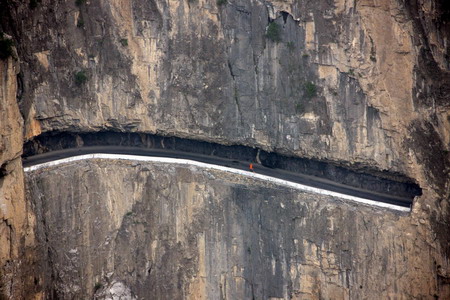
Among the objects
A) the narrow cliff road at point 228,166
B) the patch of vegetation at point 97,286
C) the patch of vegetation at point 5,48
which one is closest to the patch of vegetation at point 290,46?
the narrow cliff road at point 228,166

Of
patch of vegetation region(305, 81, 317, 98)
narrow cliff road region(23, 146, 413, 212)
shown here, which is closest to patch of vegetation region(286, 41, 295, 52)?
patch of vegetation region(305, 81, 317, 98)

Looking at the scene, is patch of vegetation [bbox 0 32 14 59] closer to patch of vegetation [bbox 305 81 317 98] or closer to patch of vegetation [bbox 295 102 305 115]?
patch of vegetation [bbox 295 102 305 115]

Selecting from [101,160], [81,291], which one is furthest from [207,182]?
[81,291]

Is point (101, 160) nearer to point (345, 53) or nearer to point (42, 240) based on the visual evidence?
point (42, 240)

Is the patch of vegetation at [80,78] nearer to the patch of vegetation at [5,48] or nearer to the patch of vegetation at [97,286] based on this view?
the patch of vegetation at [5,48]

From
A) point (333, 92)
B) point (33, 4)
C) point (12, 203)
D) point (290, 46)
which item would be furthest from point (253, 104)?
point (12, 203)
